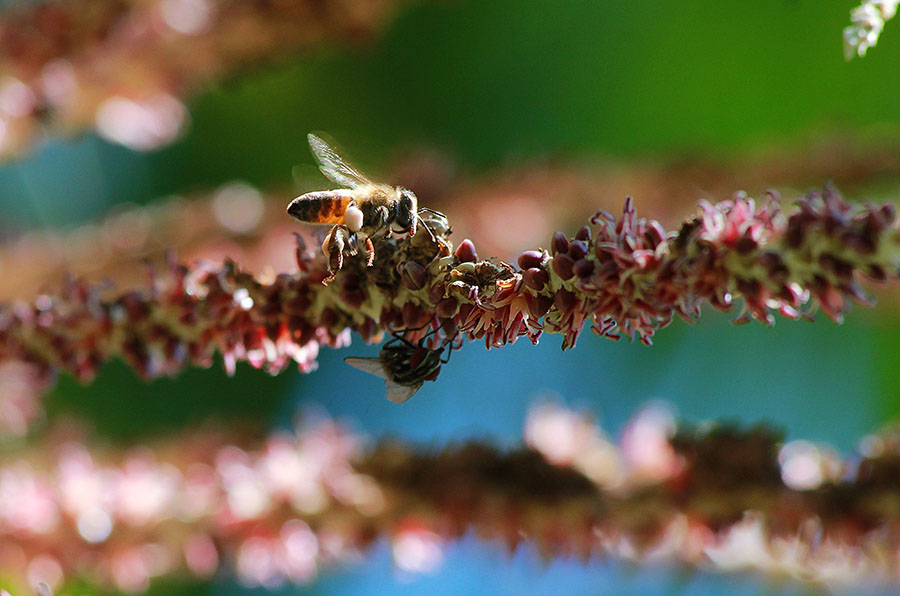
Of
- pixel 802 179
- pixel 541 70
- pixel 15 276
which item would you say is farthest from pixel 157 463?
pixel 541 70

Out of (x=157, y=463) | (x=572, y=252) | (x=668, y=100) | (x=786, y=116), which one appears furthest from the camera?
(x=668, y=100)

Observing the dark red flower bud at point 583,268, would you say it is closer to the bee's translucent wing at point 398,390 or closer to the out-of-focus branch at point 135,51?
the bee's translucent wing at point 398,390

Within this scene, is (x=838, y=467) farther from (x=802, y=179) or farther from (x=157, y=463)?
(x=157, y=463)

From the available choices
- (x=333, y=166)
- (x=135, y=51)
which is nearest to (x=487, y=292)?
(x=333, y=166)

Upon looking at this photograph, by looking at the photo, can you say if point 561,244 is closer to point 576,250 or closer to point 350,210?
point 576,250

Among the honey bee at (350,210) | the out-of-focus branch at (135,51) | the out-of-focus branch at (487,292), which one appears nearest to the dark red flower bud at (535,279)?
the out-of-focus branch at (487,292)

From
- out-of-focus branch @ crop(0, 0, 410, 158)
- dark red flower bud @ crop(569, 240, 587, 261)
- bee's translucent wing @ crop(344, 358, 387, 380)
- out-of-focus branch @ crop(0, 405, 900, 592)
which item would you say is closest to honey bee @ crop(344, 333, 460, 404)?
bee's translucent wing @ crop(344, 358, 387, 380)
